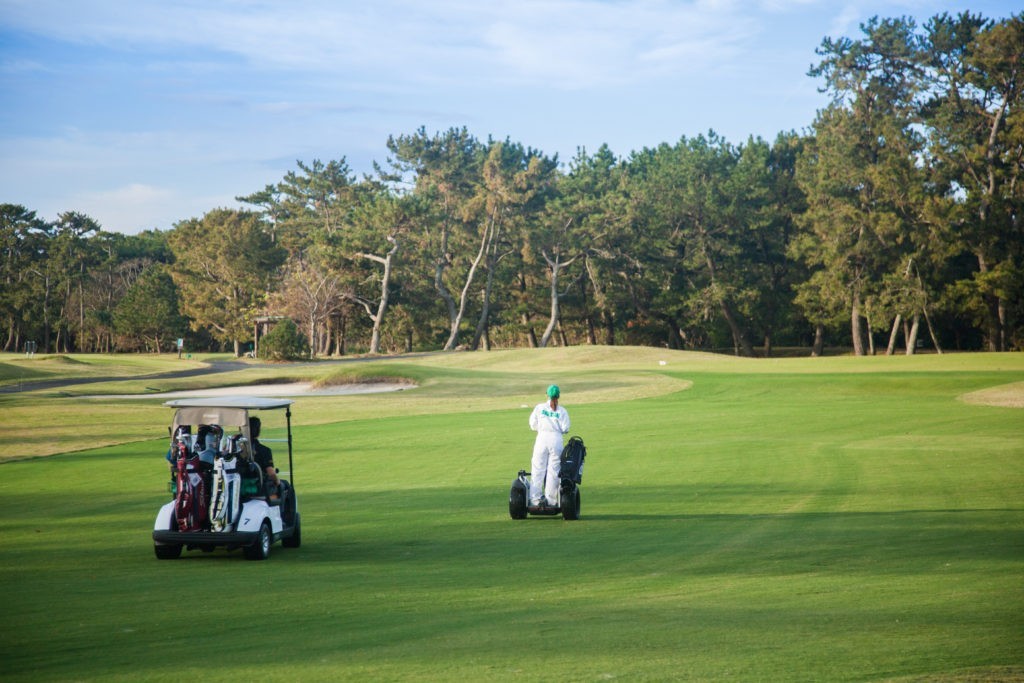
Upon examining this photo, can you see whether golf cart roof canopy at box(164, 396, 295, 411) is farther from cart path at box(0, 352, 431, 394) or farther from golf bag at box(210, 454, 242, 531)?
cart path at box(0, 352, 431, 394)

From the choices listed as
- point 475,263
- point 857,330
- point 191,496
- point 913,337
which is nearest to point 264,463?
point 191,496

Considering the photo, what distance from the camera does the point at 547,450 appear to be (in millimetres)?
14398

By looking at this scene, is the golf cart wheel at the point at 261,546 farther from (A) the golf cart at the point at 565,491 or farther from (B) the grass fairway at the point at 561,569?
(A) the golf cart at the point at 565,491

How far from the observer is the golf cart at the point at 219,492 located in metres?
11.6

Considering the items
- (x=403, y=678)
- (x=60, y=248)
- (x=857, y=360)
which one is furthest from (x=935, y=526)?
(x=60, y=248)

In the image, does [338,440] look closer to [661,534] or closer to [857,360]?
[661,534]

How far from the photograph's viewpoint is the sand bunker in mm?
35000

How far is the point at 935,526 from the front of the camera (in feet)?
44.2

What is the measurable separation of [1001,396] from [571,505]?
2745 cm

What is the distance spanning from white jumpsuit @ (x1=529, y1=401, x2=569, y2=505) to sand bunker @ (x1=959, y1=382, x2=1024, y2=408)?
25074 millimetres

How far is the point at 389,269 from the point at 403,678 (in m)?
77.9

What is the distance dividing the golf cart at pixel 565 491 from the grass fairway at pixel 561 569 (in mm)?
217

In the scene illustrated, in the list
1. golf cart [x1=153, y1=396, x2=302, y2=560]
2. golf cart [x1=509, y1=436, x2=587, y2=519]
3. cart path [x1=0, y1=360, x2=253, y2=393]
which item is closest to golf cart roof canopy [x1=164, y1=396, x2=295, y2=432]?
golf cart [x1=153, y1=396, x2=302, y2=560]

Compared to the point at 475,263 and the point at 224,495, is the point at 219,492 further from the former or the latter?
the point at 475,263
